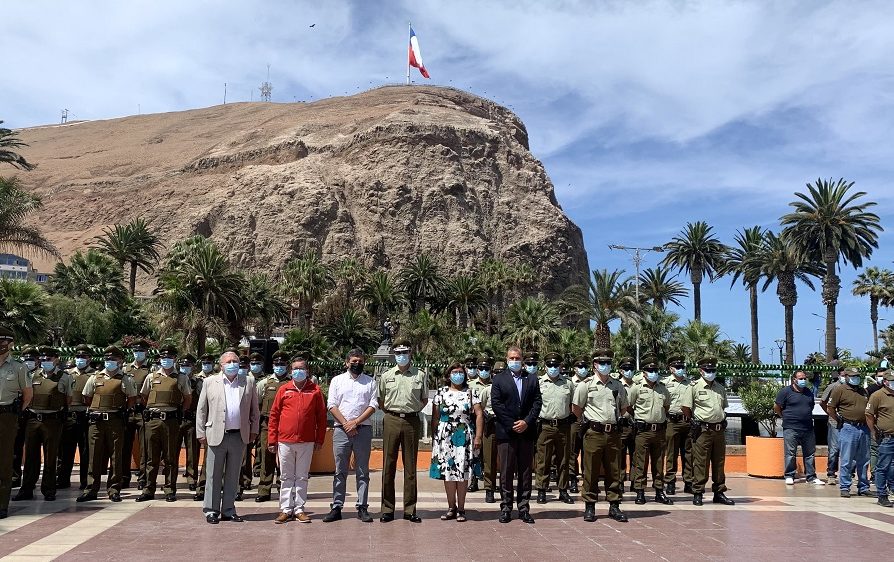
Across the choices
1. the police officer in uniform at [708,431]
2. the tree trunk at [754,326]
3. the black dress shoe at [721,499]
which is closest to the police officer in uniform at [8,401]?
the police officer in uniform at [708,431]

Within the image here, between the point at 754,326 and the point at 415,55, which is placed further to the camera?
the point at 415,55

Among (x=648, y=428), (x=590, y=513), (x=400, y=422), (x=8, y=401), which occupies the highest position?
(x=8, y=401)

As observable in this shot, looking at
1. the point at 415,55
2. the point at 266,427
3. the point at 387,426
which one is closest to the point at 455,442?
the point at 387,426

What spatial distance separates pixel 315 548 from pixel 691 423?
20.7ft

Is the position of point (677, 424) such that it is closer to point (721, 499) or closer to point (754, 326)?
point (721, 499)

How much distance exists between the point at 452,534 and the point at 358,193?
90.6 m

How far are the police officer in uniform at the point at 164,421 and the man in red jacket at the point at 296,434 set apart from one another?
1999 mm

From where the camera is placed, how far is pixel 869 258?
157ft

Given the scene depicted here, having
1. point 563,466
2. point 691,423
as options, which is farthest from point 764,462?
point 563,466

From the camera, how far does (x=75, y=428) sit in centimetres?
1154

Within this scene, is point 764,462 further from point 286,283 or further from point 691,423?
point 286,283

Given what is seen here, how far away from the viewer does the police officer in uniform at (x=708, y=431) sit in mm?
11078

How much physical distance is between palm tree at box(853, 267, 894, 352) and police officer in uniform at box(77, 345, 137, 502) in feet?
245

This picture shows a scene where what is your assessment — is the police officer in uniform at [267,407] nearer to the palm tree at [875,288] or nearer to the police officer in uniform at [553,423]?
the police officer in uniform at [553,423]
